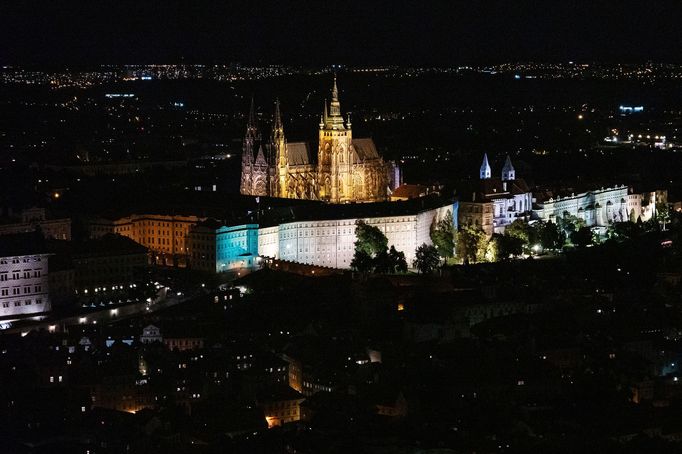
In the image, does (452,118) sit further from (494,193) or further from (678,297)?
(678,297)

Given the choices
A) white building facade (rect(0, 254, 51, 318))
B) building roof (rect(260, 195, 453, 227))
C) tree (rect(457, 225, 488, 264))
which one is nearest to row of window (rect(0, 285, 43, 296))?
white building facade (rect(0, 254, 51, 318))

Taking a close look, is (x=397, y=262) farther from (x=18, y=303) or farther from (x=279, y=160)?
(x=18, y=303)

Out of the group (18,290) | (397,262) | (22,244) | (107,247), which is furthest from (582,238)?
(18,290)

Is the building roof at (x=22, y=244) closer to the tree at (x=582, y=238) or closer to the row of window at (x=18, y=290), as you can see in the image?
the row of window at (x=18, y=290)

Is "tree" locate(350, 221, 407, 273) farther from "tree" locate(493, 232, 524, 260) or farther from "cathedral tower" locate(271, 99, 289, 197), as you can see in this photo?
"cathedral tower" locate(271, 99, 289, 197)

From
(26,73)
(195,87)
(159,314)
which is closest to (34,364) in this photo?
(159,314)

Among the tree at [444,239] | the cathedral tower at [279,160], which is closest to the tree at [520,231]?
the tree at [444,239]

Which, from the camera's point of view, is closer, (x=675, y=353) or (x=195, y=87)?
(x=675, y=353)
